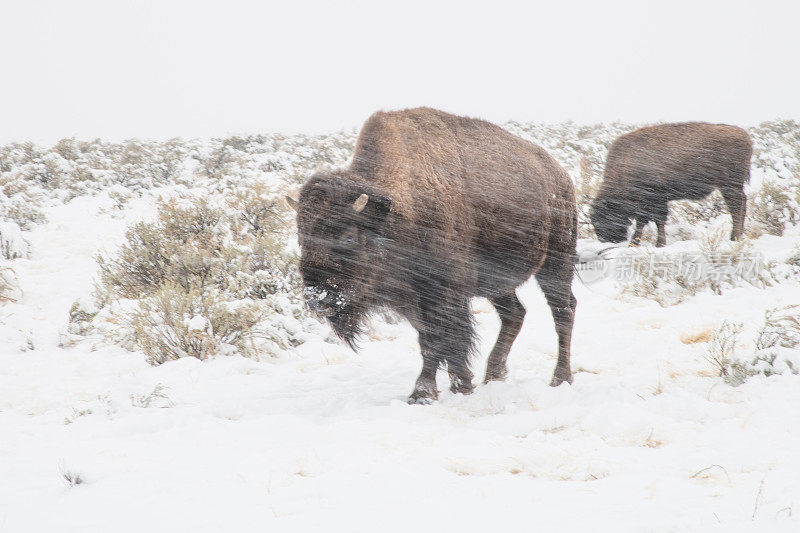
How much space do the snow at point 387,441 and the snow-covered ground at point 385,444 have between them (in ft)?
0.04

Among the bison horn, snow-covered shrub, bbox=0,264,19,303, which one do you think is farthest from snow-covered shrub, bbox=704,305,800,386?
snow-covered shrub, bbox=0,264,19,303

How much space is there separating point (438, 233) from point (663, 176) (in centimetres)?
624

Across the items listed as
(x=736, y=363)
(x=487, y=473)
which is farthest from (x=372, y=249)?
(x=736, y=363)

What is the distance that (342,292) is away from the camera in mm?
3195

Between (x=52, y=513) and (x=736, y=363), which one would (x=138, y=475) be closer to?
(x=52, y=513)

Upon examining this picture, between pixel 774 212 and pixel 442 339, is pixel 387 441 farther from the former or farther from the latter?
pixel 774 212

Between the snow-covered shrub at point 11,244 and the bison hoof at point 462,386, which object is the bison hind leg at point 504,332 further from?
the snow-covered shrub at point 11,244

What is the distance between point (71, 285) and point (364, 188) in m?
5.22

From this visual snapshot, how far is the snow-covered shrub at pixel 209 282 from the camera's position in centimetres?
455

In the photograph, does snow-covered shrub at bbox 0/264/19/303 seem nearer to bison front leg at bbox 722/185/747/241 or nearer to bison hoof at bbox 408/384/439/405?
bison hoof at bbox 408/384/439/405

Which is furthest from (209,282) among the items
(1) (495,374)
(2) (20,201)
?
(2) (20,201)

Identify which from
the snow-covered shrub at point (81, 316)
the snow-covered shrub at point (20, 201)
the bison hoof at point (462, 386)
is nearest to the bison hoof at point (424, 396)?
the bison hoof at point (462, 386)

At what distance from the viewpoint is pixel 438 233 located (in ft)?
11.6

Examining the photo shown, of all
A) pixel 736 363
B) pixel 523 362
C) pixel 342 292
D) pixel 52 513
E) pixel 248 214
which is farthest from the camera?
pixel 248 214
